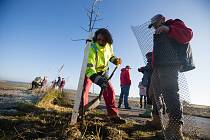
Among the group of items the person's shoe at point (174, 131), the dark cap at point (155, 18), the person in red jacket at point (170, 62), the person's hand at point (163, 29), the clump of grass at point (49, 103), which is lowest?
the person's shoe at point (174, 131)

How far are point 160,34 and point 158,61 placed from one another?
0.42m

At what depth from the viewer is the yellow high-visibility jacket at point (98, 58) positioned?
410 centimetres

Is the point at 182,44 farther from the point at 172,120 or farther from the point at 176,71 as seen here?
the point at 172,120

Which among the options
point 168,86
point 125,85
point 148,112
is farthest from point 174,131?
point 125,85

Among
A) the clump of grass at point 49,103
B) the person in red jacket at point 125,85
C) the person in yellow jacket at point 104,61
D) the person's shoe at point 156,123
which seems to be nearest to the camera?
the person in yellow jacket at point 104,61

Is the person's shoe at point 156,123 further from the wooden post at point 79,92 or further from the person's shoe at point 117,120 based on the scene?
the wooden post at point 79,92

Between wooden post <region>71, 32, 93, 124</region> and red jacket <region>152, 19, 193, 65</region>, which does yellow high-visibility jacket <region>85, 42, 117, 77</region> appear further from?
red jacket <region>152, 19, 193, 65</region>

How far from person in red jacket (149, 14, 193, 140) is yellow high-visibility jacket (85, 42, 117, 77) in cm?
102

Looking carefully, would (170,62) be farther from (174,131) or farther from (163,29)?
(174,131)

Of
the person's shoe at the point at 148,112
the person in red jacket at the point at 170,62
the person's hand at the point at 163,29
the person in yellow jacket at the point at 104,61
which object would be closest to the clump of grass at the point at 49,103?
the person in yellow jacket at the point at 104,61

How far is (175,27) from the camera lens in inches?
150

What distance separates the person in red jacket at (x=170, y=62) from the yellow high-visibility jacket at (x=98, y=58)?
102cm

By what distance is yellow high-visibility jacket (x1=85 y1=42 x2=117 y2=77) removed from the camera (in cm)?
410

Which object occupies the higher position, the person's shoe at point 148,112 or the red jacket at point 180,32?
the red jacket at point 180,32
